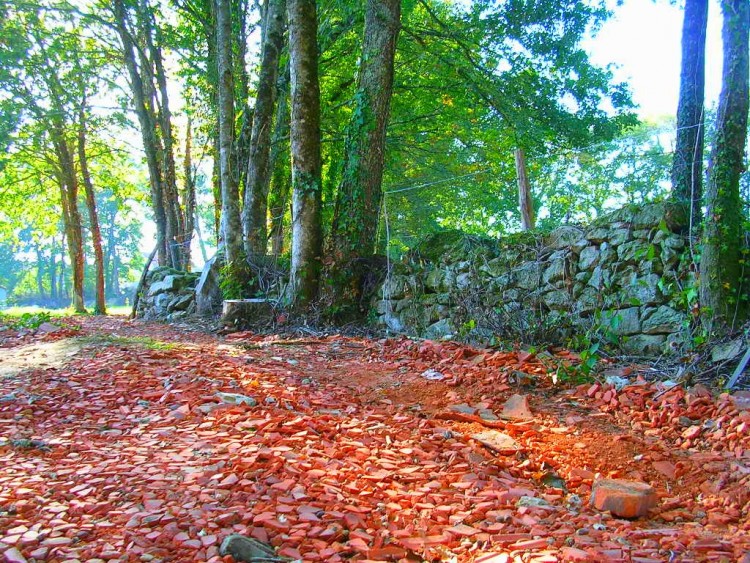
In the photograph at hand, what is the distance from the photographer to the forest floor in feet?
6.02

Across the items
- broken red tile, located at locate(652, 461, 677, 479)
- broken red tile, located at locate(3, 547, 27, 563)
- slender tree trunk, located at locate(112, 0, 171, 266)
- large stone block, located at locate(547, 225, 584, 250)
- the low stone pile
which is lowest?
broken red tile, located at locate(652, 461, 677, 479)

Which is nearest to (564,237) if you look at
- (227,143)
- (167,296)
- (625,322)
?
(625,322)

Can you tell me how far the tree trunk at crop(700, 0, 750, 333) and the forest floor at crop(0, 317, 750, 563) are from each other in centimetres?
94

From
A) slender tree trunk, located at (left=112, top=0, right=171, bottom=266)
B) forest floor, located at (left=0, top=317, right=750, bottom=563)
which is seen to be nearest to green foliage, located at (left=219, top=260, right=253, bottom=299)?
forest floor, located at (left=0, top=317, right=750, bottom=563)

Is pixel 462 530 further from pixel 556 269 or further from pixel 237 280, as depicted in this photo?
pixel 237 280

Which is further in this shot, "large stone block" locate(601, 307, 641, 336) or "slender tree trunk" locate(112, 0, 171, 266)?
"slender tree trunk" locate(112, 0, 171, 266)

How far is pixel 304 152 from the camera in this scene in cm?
735

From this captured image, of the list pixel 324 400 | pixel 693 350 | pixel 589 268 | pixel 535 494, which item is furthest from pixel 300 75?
pixel 535 494

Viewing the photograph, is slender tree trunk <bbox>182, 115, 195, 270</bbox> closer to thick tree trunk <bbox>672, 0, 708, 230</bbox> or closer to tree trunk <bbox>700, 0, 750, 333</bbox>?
thick tree trunk <bbox>672, 0, 708, 230</bbox>

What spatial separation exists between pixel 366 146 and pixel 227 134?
117 inches

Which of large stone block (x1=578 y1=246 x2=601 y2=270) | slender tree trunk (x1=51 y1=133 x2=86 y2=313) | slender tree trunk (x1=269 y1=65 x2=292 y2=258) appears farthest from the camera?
slender tree trunk (x1=51 y1=133 x2=86 y2=313)

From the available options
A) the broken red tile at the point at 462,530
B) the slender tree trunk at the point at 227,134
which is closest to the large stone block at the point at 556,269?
the broken red tile at the point at 462,530

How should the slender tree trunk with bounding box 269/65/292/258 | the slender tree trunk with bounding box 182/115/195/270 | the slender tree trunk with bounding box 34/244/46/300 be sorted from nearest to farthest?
the slender tree trunk with bounding box 269/65/292/258 < the slender tree trunk with bounding box 182/115/195/270 < the slender tree trunk with bounding box 34/244/46/300

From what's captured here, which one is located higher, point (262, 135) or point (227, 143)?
point (262, 135)
